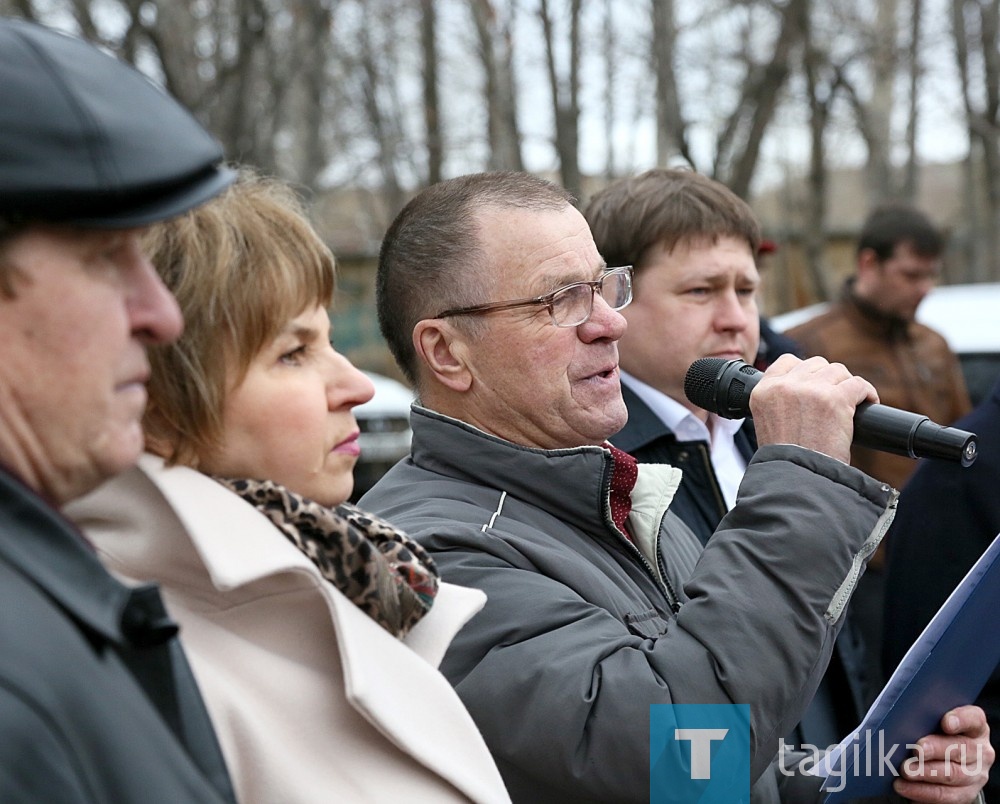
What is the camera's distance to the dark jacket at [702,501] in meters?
2.91

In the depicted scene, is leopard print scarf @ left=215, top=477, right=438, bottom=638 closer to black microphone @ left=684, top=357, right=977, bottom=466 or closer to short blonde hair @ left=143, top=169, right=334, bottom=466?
short blonde hair @ left=143, top=169, right=334, bottom=466

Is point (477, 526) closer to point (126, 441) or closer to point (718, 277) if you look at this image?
point (126, 441)

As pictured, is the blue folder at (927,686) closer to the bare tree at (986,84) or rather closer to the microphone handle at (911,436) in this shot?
the microphone handle at (911,436)

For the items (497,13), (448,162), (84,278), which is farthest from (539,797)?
(448,162)

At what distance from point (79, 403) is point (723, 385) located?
1.43 m

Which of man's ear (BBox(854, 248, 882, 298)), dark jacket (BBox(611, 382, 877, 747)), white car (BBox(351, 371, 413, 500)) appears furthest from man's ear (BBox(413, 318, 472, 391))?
white car (BBox(351, 371, 413, 500))

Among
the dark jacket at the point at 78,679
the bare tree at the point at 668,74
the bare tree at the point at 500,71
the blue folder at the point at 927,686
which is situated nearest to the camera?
the dark jacket at the point at 78,679

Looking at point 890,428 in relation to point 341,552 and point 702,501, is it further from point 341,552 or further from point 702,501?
point 341,552

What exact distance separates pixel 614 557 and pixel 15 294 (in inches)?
52.9

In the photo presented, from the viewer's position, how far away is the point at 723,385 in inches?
91.4

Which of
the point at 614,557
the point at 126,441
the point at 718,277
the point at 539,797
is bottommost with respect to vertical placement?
the point at 539,797

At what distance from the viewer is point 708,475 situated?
2.98m

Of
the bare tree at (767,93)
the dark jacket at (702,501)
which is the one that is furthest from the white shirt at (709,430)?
the bare tree at (767,93)

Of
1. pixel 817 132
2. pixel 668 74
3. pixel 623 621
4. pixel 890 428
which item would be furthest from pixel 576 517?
pixel 817 132
